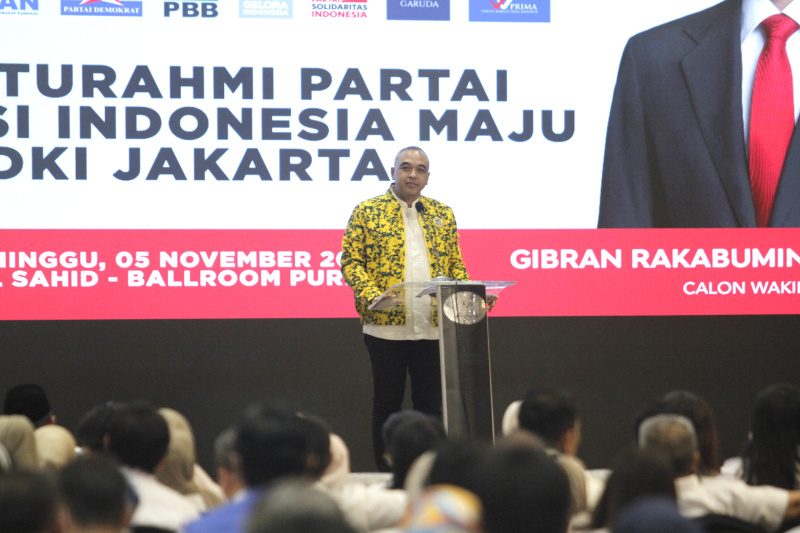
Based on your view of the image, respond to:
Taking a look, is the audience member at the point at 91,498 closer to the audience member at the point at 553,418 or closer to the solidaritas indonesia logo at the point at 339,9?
the audience member at the point at 553,418

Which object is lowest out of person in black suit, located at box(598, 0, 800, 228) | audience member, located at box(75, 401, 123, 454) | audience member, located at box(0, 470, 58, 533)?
audience member, located at box(75, 401, 123, 454)

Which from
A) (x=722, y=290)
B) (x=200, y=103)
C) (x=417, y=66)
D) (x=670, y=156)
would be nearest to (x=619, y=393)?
(x=722, y=290)

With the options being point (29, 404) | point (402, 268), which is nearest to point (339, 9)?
point (402, 268)

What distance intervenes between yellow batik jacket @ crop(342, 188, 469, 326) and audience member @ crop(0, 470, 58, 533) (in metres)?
2.43

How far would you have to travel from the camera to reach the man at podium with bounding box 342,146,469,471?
3859mm

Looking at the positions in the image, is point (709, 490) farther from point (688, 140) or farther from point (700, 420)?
point (688, 140)

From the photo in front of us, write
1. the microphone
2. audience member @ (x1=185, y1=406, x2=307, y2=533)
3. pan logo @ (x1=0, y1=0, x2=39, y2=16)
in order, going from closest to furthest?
audience member @ (x1=185, y1=406, x2=307, y2=533) → the microphone → pan logo @ (x1=0, y1=0, x2=39, y2=16)

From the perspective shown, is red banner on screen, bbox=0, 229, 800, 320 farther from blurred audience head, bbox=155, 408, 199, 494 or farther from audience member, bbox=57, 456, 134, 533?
audience member, bbox=57, 456, 134, 533

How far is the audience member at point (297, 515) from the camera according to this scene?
1.08 m

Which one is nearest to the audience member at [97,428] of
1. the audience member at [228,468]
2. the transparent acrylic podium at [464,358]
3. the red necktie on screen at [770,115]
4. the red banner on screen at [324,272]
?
the audience member at [228,468]

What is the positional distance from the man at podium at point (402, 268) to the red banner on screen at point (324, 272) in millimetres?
1061

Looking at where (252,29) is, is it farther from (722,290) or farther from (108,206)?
(722,290)

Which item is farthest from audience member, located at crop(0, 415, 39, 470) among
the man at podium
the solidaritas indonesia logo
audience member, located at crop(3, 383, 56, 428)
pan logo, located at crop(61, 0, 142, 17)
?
the solidaritas indonesia logo

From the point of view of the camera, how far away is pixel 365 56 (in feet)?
16.3
